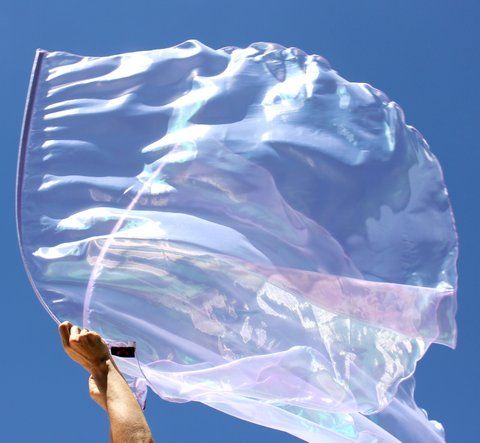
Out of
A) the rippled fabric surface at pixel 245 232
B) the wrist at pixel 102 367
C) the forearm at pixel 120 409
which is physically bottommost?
the forearm at pixel 120 409

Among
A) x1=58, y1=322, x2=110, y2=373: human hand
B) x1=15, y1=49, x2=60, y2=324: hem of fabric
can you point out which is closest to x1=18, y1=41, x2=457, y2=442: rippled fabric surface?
x1=15, y1=49, x2=60, y2=324: hem of fabric

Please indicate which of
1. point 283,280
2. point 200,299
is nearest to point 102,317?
point 200,299

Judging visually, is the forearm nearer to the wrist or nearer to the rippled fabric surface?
the wrist

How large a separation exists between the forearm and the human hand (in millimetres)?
31

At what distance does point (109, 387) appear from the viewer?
3.42 meters

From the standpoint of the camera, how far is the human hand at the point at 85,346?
3520 millimetres

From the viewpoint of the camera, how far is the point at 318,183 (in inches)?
243

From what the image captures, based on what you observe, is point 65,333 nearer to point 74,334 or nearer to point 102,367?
point 74,334

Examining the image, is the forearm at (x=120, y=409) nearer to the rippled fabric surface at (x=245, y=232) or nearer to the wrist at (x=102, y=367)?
the wrist at (x=102, y=367)

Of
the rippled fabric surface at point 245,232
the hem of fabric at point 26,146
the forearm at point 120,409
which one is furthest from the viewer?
the rippled fabric surface at point 245,232

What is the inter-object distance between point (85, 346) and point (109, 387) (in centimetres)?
22

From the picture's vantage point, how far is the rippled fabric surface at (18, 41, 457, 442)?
17.8 ft

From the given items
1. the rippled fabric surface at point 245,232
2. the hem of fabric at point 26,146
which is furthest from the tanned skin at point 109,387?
the hem of fabric at point 26,146

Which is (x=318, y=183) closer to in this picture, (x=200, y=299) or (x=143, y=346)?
(x=200, y=299)
